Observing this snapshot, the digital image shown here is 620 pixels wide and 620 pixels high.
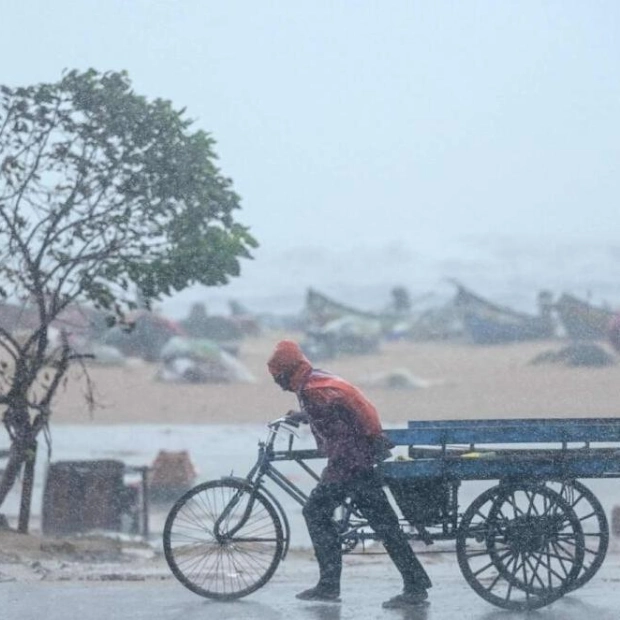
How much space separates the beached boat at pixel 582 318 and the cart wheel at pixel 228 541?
40576mm

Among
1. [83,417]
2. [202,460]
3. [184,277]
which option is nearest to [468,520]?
→ [184,277]

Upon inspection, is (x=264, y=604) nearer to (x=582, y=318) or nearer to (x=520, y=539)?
(x=520, y=539)

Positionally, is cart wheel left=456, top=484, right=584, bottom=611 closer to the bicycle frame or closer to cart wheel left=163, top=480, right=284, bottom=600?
the bicycle frame

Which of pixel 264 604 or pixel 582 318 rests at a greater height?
pixel 582 318

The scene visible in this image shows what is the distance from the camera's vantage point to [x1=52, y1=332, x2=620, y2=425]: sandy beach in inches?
1484

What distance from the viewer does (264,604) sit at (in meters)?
8.74

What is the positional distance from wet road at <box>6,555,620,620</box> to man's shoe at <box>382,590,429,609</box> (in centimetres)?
7

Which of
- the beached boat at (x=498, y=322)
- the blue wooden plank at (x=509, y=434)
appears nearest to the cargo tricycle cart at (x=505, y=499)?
the blue wooden plank at (x=509, y=434)

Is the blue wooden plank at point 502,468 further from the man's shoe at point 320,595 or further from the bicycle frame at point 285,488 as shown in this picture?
the man's shoe at point 320,595

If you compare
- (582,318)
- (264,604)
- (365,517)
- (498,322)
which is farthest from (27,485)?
(498,322)

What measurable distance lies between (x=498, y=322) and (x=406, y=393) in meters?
12.8

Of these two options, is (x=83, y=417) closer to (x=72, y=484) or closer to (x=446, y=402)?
(x=446, y=402)

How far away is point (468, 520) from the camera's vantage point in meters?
8.48

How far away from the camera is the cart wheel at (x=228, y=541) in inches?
347
